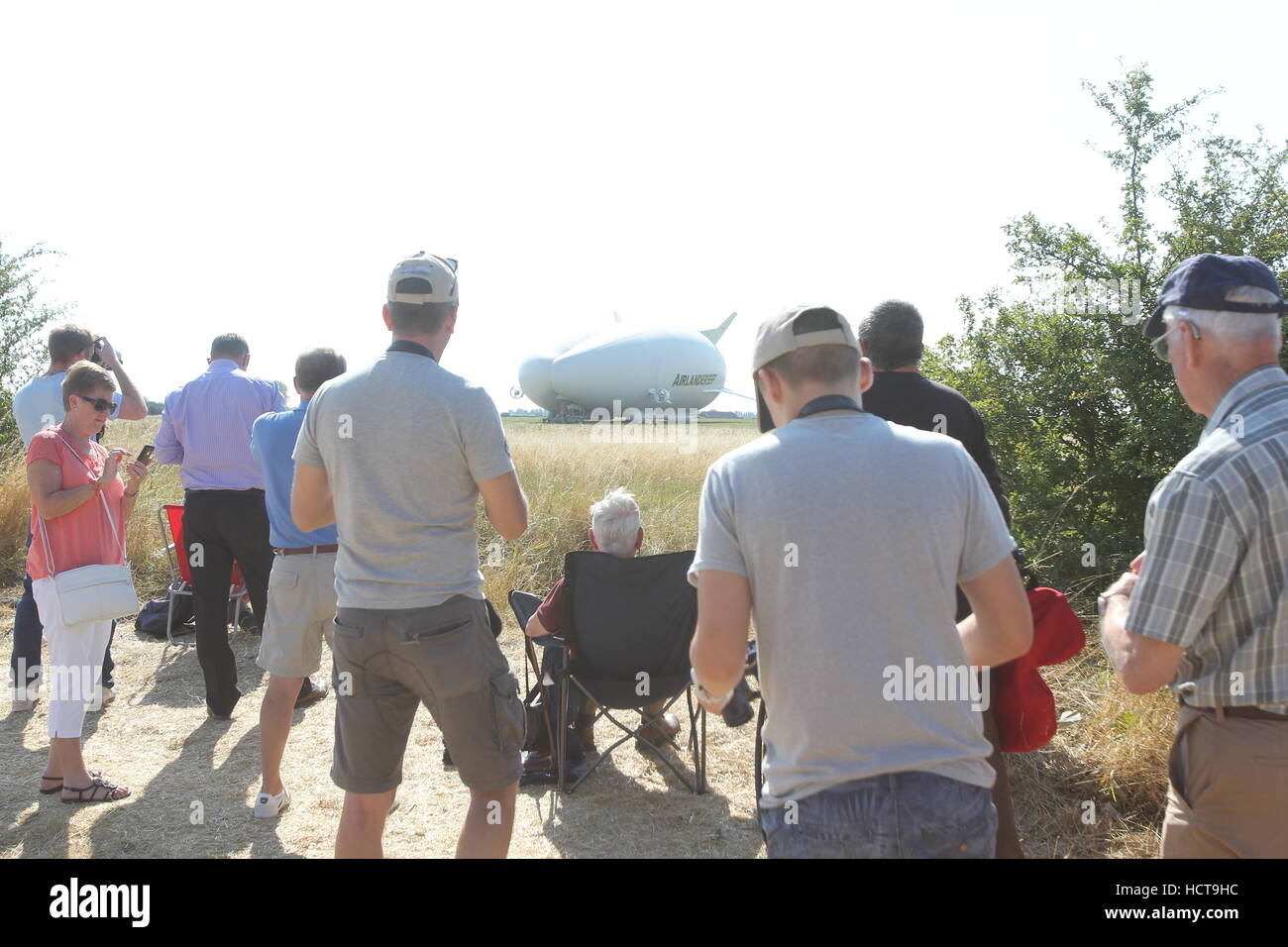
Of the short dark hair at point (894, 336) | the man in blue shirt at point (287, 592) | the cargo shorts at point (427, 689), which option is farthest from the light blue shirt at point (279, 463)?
the short dark hair at point (894, 336)

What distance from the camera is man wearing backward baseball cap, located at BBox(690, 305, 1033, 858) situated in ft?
5.05

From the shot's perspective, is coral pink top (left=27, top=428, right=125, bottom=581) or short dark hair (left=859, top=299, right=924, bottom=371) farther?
coral pink top (left=27, top=428, right=125, bottom=581)

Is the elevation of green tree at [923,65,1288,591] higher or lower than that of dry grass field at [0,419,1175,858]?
higher

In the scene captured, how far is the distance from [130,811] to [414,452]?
2681 mm

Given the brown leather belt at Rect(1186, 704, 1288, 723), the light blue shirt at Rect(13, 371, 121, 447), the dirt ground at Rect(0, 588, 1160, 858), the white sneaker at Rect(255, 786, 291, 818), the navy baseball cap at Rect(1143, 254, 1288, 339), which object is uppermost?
the navy baseball cap at Rect(1143, 254, 1288, 339)

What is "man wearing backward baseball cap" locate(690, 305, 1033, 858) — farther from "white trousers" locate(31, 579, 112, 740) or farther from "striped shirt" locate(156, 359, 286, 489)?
"striped shirt" locate(156, 359, 286, 489)

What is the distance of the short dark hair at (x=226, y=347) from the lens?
520cm

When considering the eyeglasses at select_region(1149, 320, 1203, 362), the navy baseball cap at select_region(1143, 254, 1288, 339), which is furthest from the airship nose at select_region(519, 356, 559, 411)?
the navy baseball cap at select_region(1143, 254, 1288, 339)

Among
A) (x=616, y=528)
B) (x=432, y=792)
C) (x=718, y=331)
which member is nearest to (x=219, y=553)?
(x=432, y=792)

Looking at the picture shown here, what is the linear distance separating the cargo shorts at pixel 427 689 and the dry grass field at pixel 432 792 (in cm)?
128

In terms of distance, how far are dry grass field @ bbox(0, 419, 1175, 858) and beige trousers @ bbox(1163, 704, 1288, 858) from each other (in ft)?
5.28

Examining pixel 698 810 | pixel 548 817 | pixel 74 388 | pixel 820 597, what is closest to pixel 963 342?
pixel 698 810

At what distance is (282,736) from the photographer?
373 cm
